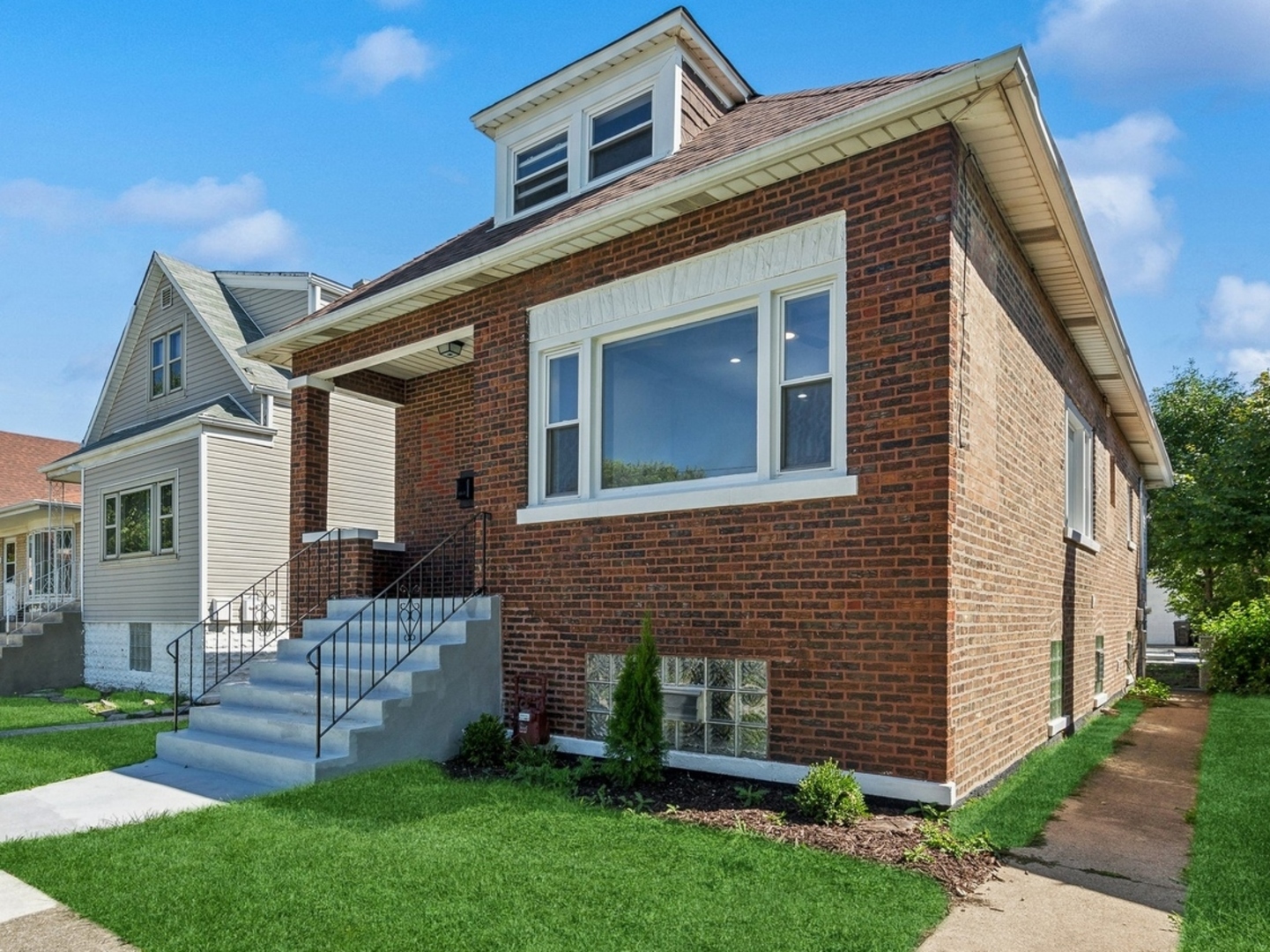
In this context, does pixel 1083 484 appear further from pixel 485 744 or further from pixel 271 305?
pixel 271 305

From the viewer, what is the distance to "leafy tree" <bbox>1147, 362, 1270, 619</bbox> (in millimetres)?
18922

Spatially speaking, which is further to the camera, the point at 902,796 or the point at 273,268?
the point at 273,268

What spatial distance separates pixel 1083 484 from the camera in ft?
36.0

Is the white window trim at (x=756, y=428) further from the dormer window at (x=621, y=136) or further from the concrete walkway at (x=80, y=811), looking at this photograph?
the concrete walkway at (x=80, y=811)

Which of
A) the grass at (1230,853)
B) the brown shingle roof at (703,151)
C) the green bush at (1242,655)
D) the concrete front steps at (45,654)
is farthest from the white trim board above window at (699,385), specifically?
the concrete front steps at (45,654)

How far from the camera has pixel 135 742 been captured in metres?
8.75

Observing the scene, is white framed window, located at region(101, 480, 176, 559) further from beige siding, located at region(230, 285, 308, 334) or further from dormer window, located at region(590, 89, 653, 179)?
dormer window, located at region(590, 89, 653, 179)

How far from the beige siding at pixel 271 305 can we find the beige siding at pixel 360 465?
2.06m

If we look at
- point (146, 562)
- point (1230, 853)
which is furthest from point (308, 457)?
point (1230, 853)

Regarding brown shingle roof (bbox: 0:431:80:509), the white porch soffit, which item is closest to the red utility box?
the white porch soffit

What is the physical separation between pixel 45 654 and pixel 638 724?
1601 centimetres

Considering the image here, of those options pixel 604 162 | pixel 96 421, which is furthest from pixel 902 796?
pixel 96 421

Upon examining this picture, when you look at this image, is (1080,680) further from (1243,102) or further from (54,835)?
(54,835)

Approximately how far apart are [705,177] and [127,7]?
7.56 m
